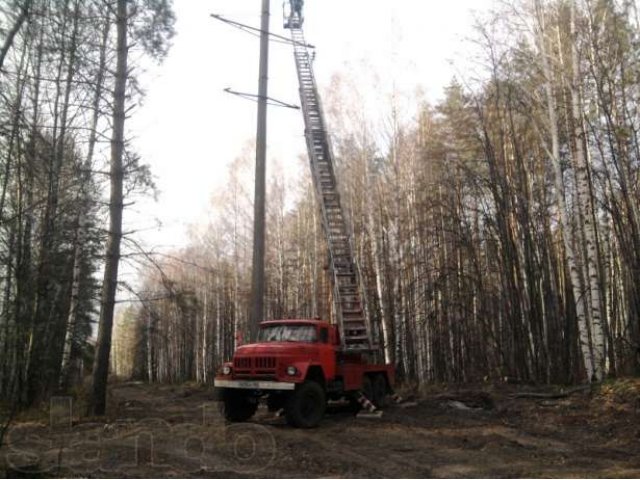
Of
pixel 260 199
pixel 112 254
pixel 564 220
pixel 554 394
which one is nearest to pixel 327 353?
pixel 260 199

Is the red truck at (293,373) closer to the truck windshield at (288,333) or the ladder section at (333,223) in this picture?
the truck windshield at (288,333)

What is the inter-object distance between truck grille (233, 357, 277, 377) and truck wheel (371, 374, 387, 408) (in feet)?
9.91

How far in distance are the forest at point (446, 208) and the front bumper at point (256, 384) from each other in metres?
1.39

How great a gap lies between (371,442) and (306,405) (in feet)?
5.31

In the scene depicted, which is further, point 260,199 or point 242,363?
point 260,199

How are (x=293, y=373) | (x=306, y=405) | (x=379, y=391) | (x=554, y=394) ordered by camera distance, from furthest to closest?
(x=379, y=391) → (x=554, y=394) → (x=306, y=405) → (x=293, y=373)

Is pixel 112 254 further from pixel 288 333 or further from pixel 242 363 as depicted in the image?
pixel 288 333

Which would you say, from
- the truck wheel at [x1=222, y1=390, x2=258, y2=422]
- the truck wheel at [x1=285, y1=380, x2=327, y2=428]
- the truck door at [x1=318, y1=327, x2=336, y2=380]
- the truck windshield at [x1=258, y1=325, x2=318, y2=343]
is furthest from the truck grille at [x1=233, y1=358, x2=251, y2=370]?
the truck door at [x1=318, y1=327, x2=336, y2=380]

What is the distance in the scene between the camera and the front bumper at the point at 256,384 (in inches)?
336

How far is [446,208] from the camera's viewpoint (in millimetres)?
13352

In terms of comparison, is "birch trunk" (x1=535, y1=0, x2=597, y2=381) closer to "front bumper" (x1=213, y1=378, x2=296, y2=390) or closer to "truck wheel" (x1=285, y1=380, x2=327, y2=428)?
"truck wheel" (x1=285, y1=380, x2=327, y2=428)

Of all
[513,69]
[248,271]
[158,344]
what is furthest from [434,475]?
[158,344]

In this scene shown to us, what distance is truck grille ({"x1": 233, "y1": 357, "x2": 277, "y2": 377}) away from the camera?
8.88 metres

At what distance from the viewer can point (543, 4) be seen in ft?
41.0
